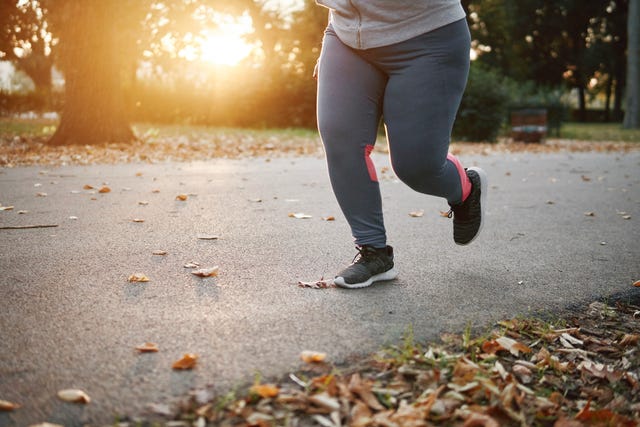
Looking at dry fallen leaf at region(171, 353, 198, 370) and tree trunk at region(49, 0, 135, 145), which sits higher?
tree trunk at region(49, 0, 135, 145)

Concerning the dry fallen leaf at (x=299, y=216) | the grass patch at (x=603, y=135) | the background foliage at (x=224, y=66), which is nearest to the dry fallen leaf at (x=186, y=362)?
the dry fallen leaf at (x=299, y=216)

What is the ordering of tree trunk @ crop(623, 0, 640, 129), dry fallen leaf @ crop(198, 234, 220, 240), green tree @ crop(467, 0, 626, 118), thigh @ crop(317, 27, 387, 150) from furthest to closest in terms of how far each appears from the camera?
green tree @ crop(467, 0, 626, 118) → tree trunk @ crop(623, 0, 640, 129) → dry fallen leaf @ crop(198, 234, 220, 240) → thigh @ crop(317, 27, 387, 150)

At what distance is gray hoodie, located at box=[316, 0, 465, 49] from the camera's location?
8.49 ft

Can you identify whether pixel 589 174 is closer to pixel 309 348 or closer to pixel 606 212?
pixel 606 212

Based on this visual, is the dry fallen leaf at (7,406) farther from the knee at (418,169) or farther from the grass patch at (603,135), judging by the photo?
the grass patch at (603,135)

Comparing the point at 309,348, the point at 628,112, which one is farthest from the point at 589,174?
the point at 628,112

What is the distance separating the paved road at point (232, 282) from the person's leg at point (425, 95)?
0.67 meters

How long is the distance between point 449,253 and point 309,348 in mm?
1802

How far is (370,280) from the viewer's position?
300 cm

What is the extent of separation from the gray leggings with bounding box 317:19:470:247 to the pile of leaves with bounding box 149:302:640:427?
78 cm

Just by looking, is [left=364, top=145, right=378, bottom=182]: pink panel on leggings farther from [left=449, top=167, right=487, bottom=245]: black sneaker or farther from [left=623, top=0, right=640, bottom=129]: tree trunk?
[left=623, top=0, right=640, bottom=129]: tree trunk

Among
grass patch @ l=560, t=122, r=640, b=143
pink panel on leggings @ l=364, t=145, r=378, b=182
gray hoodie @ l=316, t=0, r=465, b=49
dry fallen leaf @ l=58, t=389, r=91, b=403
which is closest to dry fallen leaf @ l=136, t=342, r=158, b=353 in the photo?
dry fallen leaf @ l=58, t=389, r=91, b=403

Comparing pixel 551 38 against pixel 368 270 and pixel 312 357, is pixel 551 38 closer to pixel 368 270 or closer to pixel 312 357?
pixel 368 270

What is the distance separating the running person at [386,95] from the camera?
2.61 metres
